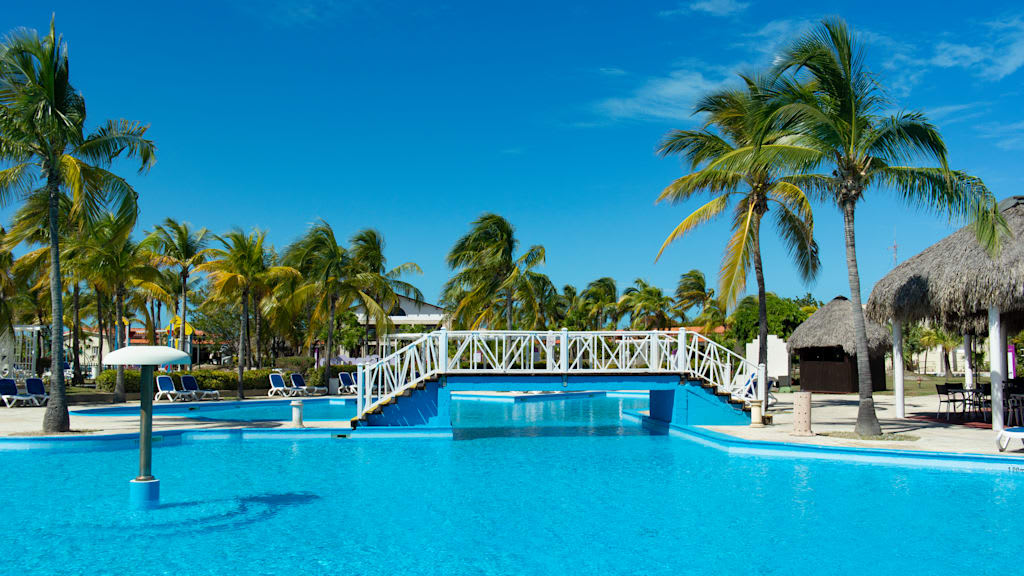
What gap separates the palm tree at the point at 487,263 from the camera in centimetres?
2422

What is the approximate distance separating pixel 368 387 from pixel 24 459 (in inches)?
230

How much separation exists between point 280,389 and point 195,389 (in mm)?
3014

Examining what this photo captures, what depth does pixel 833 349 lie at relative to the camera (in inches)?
1152

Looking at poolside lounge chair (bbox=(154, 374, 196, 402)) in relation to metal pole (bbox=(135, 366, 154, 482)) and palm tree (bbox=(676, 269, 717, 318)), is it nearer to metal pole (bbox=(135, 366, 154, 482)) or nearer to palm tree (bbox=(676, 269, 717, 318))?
metal pole (bbox=(135, 366, 154, 482))

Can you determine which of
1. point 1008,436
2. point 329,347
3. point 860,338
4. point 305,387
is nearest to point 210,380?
point 305,387

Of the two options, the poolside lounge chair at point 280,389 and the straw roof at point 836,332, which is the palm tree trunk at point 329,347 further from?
the straw roof at point 836,332

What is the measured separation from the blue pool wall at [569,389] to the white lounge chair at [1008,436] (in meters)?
5.08

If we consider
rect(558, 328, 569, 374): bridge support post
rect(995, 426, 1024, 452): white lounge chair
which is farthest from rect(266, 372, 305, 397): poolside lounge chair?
rect(995, 426, 1024, 452): white lounge chair

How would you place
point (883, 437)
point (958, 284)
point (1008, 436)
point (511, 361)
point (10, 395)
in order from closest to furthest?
point (1008, 436) → point (883, 437) → point (958, 284) → point (511, 361) → point (10, 395)

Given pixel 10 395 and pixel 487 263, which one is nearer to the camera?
pixel 10 395

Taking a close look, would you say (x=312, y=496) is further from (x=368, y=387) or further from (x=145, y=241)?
(x=145, y=241)

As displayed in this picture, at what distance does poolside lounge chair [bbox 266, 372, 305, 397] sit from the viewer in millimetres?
24734

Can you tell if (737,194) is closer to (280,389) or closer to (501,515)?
(501,515)

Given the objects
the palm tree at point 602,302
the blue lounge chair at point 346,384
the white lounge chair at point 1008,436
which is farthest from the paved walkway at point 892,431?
the palm tree at point 602,302
